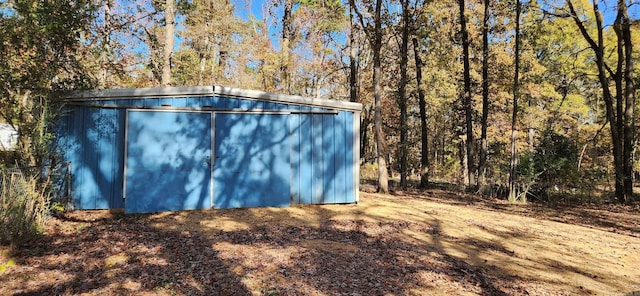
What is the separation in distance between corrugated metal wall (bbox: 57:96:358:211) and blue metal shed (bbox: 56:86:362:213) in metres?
0.02

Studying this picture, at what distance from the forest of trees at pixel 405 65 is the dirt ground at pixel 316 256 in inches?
82.3

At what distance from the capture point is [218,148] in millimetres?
7094

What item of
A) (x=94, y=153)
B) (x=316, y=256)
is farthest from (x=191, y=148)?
(x=316, y=256)

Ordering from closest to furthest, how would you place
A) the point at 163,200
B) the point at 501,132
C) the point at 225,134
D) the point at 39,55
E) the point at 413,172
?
the point at 39,55 → the point at 163,200 → the point at 225,134 → the point at 501,132 → the point at 413,172

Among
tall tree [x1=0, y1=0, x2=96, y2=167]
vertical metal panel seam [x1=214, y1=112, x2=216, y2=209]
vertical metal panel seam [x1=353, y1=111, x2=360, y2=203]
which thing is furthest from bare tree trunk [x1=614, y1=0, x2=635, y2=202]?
tall tree [x1=0, y1=0, x2=96, y2=167]

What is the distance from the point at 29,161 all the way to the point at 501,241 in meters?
7.49

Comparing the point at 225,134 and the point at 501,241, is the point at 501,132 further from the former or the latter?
the point at 225,134

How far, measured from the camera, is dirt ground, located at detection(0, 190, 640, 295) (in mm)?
3582

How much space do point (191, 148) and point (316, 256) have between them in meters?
3.76

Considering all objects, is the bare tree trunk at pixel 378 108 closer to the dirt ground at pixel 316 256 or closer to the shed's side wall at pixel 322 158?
the shed's side wall at pixel 322 158

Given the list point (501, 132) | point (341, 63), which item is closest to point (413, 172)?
point (501, 132)

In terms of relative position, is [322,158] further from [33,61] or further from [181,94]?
[33,61]

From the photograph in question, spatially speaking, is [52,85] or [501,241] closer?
[501,241]

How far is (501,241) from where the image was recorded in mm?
5652
